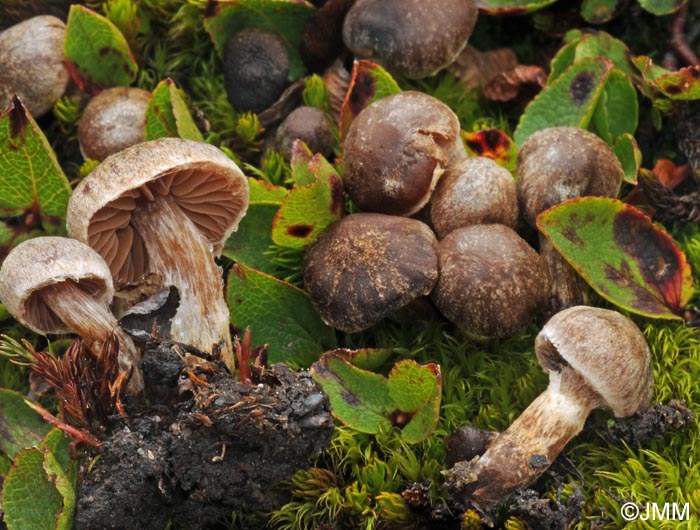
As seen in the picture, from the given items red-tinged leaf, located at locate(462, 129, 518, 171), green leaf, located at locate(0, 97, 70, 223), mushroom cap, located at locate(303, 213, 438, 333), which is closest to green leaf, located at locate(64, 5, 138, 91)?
green leaf, located at locate(0, 97, 70, 223)

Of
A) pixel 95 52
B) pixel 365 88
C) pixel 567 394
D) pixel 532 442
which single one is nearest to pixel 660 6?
pixel 365 88

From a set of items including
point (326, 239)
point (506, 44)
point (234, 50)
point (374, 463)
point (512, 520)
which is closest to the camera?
point (512, 520)

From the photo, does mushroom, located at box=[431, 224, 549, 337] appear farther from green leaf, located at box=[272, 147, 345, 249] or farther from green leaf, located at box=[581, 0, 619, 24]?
green leaf, located at box=[581, 0, 619, 24]

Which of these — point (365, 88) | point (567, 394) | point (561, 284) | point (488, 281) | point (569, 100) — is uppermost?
point (365, 88)

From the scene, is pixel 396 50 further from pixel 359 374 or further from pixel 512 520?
pixel 512 520

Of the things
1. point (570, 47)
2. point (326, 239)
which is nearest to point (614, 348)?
point (326, 239)

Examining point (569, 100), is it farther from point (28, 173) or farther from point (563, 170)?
point (28, 173)
